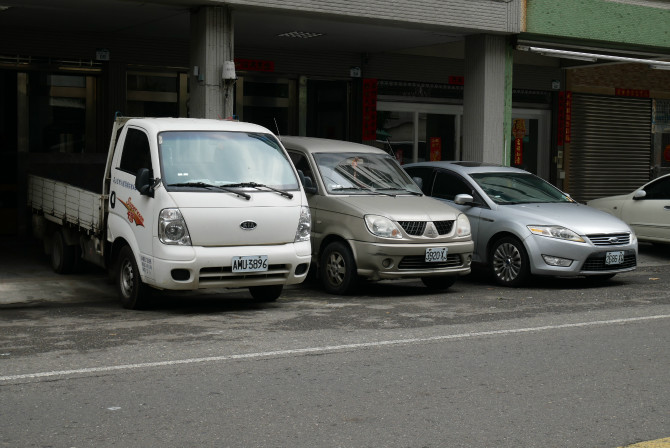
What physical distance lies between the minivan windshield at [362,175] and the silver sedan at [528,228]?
0.37 m

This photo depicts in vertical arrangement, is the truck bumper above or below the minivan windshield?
below

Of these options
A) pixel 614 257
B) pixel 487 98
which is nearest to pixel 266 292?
pixel 614 257

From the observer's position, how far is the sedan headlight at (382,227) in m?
11.2

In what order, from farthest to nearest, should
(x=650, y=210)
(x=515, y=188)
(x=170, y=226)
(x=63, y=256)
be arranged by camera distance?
1. (x=650, y=210)
2. (x=515, y=188)
3. (x=63, y=256)
4. (x=170, y=226)

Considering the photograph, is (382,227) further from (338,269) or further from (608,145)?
(608,145)

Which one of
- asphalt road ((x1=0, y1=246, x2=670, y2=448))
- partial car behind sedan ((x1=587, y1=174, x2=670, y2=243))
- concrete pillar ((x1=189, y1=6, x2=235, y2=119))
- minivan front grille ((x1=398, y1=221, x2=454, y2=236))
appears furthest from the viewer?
partial car behind sedan ((x1=587, y1=174, x2=670, y2=243))

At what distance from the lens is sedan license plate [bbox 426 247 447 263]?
11.3m

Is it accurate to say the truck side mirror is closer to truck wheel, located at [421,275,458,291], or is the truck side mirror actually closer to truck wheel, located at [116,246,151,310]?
truck wheel, located at [116,246,151,310]

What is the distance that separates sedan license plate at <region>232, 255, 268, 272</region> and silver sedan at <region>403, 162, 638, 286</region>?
11.6 ft

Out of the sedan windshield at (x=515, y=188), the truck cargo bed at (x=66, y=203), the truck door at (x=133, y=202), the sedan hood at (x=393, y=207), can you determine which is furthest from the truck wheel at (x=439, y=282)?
the truck cargo bed at (x=66, y=203)

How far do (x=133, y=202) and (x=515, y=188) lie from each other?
5614 millimetres

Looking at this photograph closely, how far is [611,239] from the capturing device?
40.1 feet

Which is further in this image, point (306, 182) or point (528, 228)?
point (528, 228)

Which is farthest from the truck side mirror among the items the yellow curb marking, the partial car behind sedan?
the partial car behind sedan
